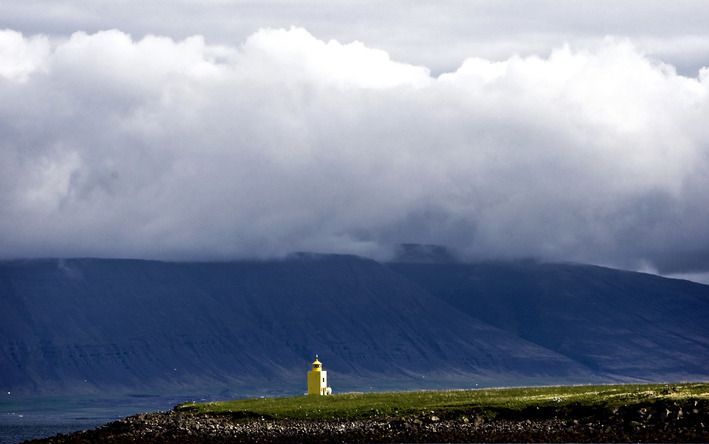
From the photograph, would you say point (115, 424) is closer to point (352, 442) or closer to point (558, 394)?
point (352, 442)

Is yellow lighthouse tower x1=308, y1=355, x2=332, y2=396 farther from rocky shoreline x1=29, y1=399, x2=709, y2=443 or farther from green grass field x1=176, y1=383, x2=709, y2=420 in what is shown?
rocky shoreline x1=29, y1=399, x2=709, y2=443

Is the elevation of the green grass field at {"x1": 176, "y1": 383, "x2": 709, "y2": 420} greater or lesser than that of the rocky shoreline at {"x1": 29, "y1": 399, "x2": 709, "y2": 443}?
greater

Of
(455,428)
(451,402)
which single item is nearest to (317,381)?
(451,402)

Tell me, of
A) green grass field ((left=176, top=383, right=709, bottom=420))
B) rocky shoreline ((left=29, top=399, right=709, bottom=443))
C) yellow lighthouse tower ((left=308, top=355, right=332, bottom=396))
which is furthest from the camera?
yellow lighthouse tower ((left=308, top=355, right=332, bottom=396))

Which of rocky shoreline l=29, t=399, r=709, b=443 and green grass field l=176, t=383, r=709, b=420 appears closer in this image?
rocky shoreline l=29, t=399, r=709, b=443

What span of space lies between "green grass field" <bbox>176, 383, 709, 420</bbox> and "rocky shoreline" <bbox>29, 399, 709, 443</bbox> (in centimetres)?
97

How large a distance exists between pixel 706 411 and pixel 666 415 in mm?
2916

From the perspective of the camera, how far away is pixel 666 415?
10294 cm

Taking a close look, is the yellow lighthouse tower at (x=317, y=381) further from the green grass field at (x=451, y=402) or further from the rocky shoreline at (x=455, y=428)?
the rocky shoreline at (x=455, y=428)

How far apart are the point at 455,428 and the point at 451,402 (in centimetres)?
806

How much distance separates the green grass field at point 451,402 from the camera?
109m

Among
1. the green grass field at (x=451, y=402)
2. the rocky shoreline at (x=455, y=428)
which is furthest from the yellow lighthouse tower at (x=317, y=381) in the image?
the rocky shoreline at (x=455, y=428)

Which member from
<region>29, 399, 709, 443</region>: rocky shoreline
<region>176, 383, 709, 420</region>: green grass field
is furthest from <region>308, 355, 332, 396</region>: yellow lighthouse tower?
<region>29, 399, 709, 443</region>: rocky shoreline

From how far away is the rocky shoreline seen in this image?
102 meters
